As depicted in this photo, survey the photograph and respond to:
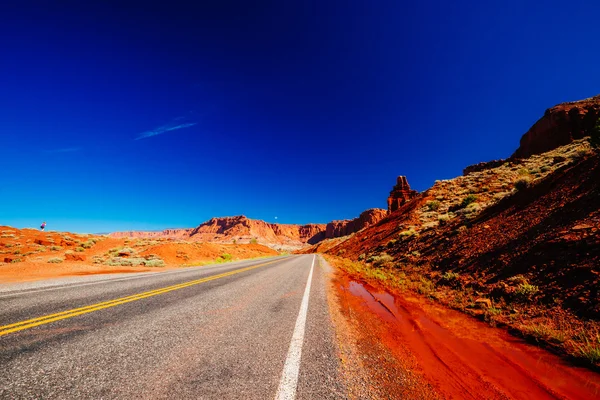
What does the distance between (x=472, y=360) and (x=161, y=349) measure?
4424 millimetres

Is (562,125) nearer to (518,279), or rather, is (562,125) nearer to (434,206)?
(434,206)

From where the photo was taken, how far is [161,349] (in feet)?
10.7

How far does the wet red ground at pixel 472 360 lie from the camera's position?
2750mm

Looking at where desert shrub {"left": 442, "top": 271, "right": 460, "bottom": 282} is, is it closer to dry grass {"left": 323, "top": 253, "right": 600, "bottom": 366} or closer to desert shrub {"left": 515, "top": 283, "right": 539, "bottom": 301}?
dry grass {"left": 323, "top": 253, "right": 600, "bottom": 366}

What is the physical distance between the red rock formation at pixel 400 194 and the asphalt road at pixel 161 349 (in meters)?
59.7

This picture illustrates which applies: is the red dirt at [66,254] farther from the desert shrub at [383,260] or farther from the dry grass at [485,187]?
the dry grass at [485,187]

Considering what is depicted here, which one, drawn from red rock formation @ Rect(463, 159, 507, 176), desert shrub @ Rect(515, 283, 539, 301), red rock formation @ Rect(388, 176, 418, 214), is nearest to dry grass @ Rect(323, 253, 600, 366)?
desert shrub @ Rect(515, 283, 539, 301)

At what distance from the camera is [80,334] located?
356cm

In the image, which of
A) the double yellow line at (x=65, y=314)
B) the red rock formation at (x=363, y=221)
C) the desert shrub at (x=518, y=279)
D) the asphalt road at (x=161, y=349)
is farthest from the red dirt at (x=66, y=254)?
the red rock formation at (x=363, y=221)

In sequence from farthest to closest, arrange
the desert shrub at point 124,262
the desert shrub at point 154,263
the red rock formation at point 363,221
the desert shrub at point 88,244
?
the red rock formation at point 363,221, the desert shrub at point 88,244, the desert shrub at point 154,263, the desert shrub at point 124,262

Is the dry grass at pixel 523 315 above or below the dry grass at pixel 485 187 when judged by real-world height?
below

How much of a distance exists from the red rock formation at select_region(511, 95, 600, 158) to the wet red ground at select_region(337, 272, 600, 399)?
47.4 m

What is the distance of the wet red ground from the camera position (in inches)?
108

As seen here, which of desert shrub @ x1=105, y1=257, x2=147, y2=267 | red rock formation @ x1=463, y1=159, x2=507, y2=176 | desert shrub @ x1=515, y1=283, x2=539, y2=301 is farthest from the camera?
red rock formation @ x1=463, y1=159, x2=507, y2=176
